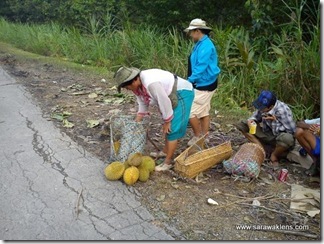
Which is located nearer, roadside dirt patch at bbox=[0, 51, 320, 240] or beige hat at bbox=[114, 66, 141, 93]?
roadside dirt patch at bbox=[0, 51, 320, 240]

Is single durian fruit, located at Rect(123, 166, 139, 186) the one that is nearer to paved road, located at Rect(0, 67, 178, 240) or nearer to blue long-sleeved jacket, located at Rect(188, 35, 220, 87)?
paved road, located at Rect(0, 67, 178, 240)

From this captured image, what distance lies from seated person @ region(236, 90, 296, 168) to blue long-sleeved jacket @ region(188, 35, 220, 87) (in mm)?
679

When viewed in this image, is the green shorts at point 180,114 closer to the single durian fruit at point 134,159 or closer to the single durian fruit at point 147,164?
the single durian fruit at point 147,164

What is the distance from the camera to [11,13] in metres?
23.4

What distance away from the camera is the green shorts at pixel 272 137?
3.99 m

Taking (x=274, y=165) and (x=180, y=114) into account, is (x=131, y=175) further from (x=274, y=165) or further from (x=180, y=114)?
(x=274, y=165)

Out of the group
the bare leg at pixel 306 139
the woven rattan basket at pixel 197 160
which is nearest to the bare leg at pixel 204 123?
the woven rattan basket at pixel 197 160

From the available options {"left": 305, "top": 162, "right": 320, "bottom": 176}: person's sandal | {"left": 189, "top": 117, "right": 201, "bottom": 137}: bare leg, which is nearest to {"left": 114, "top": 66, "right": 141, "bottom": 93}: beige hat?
{"left": 189, "top": 117, "right": 201, "bottom": 137}: bare leg

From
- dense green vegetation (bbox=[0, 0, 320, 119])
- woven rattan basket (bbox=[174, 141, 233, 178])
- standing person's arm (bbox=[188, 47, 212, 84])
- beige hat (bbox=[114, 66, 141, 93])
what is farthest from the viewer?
dense green vegetation (bbox=[0, 0, 320, 119])

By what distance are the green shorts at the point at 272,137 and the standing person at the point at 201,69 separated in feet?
1.84

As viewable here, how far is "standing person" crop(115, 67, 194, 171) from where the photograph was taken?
338 centimetres

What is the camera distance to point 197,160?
3629mm

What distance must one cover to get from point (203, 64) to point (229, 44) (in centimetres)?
275

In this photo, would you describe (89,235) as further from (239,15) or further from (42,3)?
(42,3)
